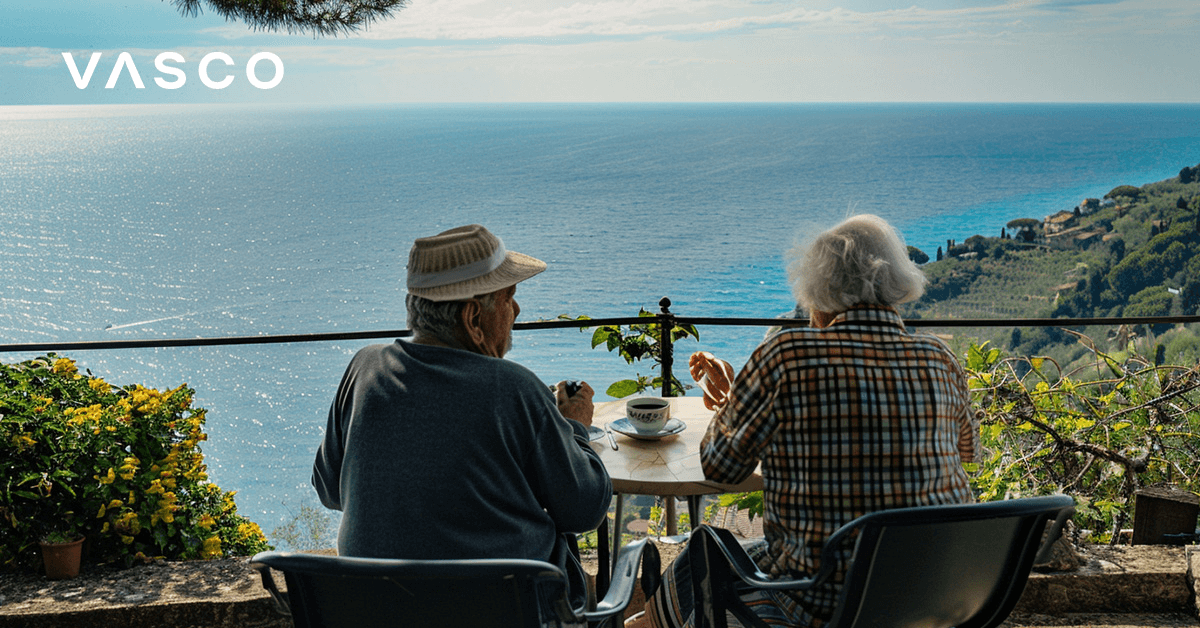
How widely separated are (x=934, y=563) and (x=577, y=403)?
73 cm

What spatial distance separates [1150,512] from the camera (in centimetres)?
261

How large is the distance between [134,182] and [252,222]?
14.8m

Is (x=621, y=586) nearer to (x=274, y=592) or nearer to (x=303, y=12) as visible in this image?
(x=274, y=592)

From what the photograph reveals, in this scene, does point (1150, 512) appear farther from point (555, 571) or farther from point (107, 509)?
point (107, 509)

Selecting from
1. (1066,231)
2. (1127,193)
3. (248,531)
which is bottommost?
(248,531)

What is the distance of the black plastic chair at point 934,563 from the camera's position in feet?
3.90

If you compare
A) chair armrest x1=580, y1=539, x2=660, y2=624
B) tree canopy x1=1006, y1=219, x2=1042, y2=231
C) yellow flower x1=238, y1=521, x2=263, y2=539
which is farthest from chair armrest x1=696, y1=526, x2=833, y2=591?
tree canopy x1=1006, y1=219, x2=1042, y2=231

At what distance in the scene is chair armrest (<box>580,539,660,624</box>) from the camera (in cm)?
134

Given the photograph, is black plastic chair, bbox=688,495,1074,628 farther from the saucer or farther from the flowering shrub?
the flowering shrub

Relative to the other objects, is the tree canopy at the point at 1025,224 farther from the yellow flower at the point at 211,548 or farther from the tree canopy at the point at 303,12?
the yellow flower at the point at 211,548

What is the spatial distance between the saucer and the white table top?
0.05ft

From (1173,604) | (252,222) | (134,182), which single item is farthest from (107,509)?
(134,182)

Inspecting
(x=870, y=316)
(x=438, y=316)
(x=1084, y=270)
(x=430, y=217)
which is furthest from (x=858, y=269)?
(x=430, y=217)

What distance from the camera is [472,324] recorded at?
4.59 feet
